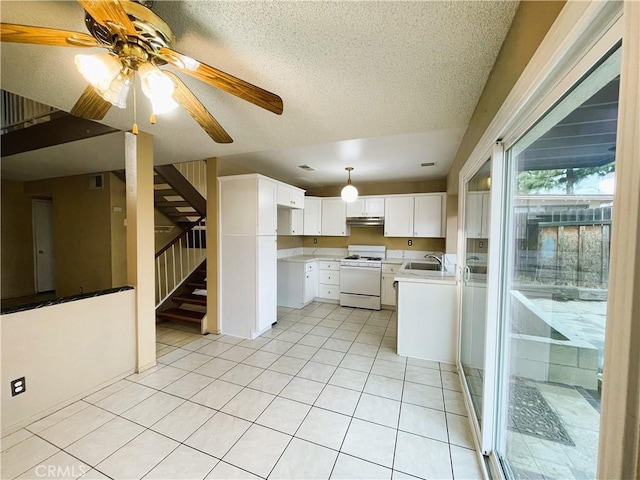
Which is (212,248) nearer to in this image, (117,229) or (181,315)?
(181,315)

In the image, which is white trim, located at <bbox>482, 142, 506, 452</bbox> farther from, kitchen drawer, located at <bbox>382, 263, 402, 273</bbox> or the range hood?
the range hood

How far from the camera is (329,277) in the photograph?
498 centimetres

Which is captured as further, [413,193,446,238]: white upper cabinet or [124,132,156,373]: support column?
[413,193,446,238]: white upper cabinet

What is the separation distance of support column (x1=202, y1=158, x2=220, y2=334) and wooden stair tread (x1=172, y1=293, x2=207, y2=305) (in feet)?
1.50

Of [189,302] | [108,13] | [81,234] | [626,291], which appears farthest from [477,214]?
[81,234]

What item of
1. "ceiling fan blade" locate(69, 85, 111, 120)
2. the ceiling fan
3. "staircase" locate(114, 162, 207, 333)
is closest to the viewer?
the ceiling fan

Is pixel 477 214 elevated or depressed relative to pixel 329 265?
elevated

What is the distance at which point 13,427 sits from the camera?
1729 millimetres

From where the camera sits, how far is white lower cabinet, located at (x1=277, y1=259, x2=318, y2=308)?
4.65 metres

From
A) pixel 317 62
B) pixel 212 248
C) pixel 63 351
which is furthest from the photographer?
pixel 212 248

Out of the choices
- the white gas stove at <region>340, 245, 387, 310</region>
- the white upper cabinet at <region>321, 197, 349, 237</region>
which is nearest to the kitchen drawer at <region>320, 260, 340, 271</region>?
the white gas stove at <region>340, 245, 387, 310</region>

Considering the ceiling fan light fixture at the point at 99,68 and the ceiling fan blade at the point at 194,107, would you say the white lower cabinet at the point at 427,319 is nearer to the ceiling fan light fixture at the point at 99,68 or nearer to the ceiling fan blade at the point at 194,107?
the ceiling fan blade at the point at 194,107

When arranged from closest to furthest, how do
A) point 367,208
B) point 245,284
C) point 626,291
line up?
point 626,291, point 245,284, point 367,208

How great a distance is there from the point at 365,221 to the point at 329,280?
1395 mm
